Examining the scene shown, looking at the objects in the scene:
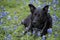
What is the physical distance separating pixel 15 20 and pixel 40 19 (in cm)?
123

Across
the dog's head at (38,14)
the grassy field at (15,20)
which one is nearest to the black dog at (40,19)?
the dog's head at (38,14)

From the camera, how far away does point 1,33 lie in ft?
21.6

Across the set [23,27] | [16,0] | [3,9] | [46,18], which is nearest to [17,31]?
[23,27]

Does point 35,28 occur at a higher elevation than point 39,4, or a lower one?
lower

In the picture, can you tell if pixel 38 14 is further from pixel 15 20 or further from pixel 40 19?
pixel 15 20

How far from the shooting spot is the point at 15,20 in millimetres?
7402

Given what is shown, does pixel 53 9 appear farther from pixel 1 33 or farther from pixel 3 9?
pixel 1 33

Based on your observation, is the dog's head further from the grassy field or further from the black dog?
the grassy field

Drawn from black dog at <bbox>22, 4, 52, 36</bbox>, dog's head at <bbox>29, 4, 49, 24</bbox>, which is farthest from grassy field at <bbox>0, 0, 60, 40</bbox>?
dog's head at <bbox>29, 4, 49, 24</bbox>

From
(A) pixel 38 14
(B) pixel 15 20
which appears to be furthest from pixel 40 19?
(B) pixel 15 20

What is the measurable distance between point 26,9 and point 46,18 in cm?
173

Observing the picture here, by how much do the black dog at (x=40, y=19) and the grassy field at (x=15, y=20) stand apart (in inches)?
9.3

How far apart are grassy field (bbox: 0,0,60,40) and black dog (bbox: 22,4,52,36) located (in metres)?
0.24

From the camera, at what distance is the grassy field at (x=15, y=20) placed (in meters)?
6.33
